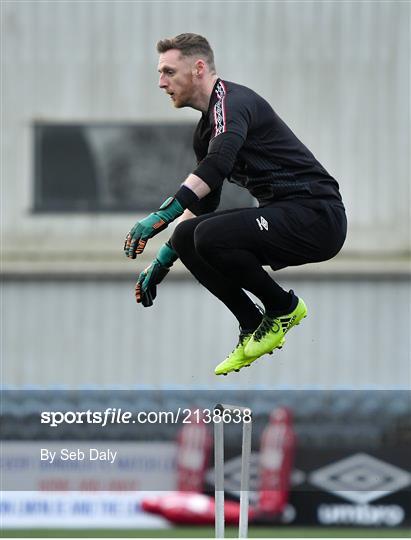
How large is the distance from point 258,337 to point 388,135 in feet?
42.6

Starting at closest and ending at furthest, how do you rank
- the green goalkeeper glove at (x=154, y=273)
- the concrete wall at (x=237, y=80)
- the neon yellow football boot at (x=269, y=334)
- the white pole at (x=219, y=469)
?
the white pole at (x=219, y=469)
the neon yellow football boot at (x=269, y=334)
the green goalkeeper glove at (x=154, y=273)
the concrete wall at (x=237, y=80)

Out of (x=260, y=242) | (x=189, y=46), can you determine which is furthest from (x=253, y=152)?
(x=189, y=46)

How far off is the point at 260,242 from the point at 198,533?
12460mm

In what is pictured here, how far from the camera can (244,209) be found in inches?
329

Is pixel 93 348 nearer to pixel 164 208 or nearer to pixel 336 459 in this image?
pixel 336 459

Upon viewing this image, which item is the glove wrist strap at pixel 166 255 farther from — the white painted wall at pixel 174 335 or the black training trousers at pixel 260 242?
the white painted wall at pixel 174 335

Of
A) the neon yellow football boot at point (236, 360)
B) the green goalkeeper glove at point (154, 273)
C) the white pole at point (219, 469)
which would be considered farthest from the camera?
the green goalkeeper glove at point (154, 273)

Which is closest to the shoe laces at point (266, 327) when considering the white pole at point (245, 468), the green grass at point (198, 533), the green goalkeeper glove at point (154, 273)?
the white pole at point (245, 468)

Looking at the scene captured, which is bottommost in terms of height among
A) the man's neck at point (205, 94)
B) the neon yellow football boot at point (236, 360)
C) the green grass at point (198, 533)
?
the green grass at point (198, 533)

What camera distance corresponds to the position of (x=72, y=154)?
21.0 metres

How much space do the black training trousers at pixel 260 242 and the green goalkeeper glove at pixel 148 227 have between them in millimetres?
221

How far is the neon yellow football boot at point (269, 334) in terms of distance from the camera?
8.54 meters

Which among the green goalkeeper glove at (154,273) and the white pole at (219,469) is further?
the green goalkeeper glove at (154,273)

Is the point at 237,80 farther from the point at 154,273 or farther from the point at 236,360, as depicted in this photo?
the point at 236,360
